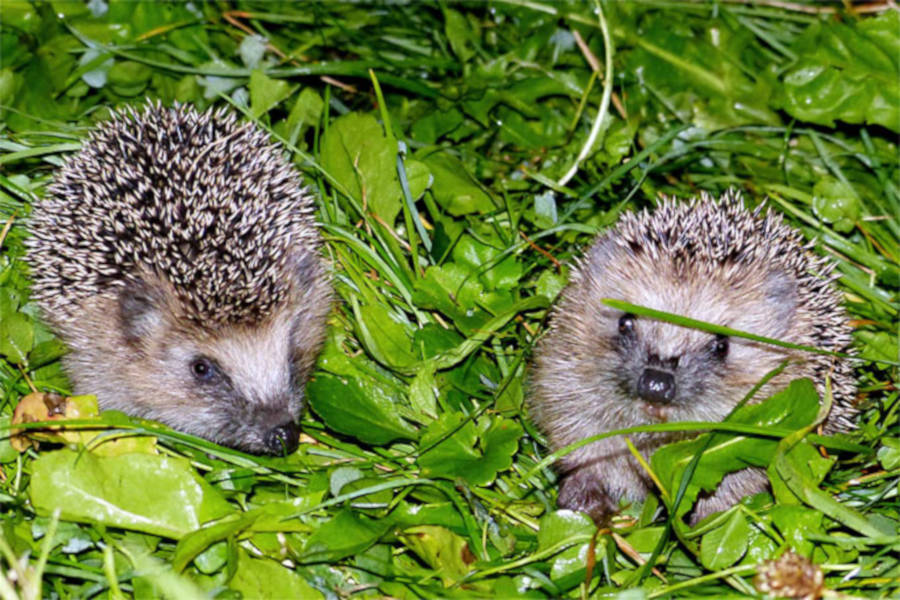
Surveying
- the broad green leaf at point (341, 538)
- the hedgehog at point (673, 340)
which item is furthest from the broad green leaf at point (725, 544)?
the broad green leaf at point (341, 538)

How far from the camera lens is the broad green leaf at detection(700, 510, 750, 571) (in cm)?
299

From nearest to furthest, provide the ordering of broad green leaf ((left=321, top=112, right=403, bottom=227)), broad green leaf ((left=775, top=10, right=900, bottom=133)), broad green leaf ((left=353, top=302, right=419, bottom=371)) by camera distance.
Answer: broad green leaf ((left=353, top=302, right=419, bottom=371))
broad green leaf ((left=321, top=112, right=403, bottom=227))
broad green leaf ((left=775, top=10, right=900, bottom=133))

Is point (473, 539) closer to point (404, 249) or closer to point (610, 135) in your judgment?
point (404, 249)

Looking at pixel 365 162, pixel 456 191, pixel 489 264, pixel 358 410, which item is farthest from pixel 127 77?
pixel 358 410

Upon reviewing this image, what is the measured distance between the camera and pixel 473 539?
313 centimetres

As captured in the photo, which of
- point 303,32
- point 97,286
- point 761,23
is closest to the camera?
point 97,286

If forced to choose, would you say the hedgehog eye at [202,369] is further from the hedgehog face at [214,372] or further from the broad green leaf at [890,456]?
the broad green leaf at [890,456]

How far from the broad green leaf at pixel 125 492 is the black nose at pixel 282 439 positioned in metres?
0.27

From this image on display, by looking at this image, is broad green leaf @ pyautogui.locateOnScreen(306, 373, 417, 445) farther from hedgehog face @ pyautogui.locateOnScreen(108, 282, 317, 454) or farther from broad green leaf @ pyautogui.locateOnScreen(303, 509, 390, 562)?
broad green leaf @ pyautogui.locateOnScreen(303, 509, 390, 562)

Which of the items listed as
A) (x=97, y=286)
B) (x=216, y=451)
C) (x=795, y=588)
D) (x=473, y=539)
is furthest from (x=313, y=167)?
(x=795, y=588)

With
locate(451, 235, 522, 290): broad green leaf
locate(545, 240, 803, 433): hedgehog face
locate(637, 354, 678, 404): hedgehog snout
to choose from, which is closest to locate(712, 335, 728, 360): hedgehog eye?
locate(545, 240, 803, 433): hedgehog face

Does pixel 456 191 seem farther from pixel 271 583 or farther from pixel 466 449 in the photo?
pixel 271 583

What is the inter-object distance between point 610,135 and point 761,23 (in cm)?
137

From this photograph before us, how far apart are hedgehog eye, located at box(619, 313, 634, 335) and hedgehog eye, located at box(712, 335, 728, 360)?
0.85 ft
